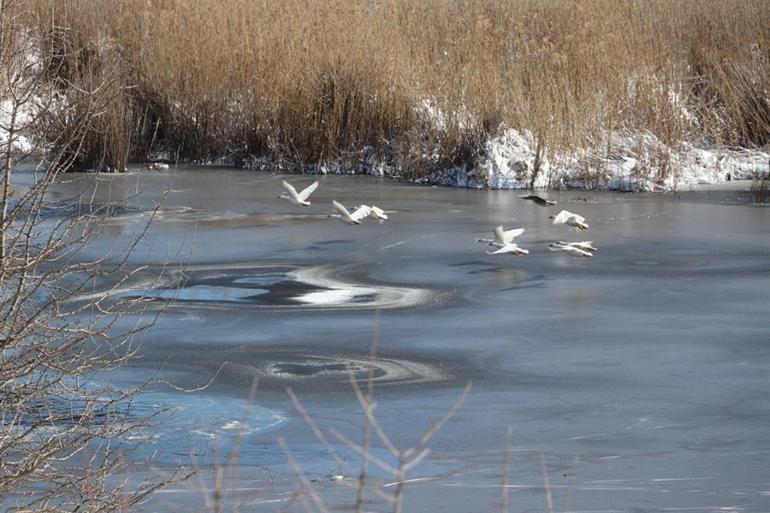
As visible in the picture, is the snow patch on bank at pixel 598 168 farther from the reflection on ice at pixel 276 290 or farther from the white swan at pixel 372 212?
the reflection on ice at pixel 276 290

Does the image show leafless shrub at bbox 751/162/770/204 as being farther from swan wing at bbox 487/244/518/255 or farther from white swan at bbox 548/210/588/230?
swan wing at bbox 487/244/518/255

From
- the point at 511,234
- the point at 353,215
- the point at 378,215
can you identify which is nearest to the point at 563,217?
the point at 511,234

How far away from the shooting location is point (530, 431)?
5.44 metres

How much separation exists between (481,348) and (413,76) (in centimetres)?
953

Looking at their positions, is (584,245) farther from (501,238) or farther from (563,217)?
(563,217)

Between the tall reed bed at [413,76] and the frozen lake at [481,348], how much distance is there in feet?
9.51

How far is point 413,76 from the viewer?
16.2 meters

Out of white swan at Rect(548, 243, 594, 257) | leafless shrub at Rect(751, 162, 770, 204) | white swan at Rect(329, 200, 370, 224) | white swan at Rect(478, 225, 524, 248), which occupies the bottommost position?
white swan at Rect(548, 243, 594, 257)

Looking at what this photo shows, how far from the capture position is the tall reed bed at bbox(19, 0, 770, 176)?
14891mm

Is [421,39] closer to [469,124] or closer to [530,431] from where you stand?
[469,124]

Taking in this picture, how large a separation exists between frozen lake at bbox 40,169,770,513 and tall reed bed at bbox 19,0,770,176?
290cm

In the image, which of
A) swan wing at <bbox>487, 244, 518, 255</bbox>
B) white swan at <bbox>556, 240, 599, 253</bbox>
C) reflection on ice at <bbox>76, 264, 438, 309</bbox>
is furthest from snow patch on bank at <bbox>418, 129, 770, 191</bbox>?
reflection on ice at <bbox>76, 264, 438, 309</bbox>

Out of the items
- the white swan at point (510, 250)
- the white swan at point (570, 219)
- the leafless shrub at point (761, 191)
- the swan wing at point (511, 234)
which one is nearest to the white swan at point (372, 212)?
the swan wing at point (511, 234)

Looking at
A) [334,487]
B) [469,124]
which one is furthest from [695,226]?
[334,487]
